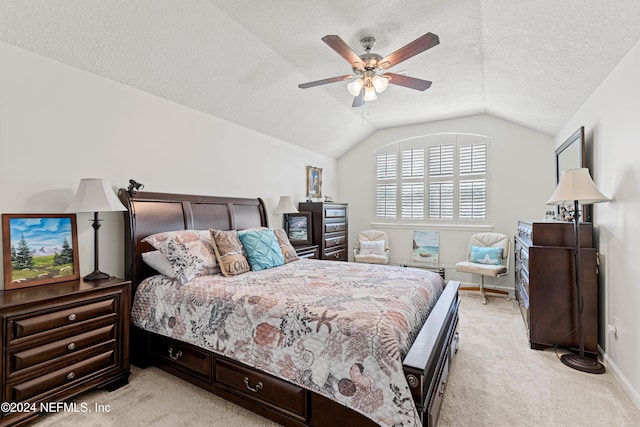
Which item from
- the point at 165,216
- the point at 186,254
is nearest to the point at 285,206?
the point at 165,216

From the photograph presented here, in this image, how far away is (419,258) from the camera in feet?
19.0

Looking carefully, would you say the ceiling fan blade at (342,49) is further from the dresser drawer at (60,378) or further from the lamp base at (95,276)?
the dresser drawer at (60,378)

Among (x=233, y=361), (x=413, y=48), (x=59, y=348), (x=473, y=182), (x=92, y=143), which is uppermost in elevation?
(x=413, y=48)

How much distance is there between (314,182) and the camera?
5.81 metres

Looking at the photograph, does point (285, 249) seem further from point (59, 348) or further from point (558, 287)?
point (558, 287)

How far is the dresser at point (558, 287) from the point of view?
9.29ft

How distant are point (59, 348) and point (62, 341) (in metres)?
0.04

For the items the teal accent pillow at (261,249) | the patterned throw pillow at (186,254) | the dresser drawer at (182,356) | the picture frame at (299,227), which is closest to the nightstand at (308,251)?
the picture frame at (299,227)

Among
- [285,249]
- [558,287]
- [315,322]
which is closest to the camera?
[315,322]

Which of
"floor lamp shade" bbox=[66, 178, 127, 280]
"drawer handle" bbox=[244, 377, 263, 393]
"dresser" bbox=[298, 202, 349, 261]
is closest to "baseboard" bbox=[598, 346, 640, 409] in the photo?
"drawer handle" bbox=[244, 377, 263, 393]

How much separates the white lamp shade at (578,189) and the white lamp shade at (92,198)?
3.75 m

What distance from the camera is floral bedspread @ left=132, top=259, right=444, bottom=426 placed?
1538 mm

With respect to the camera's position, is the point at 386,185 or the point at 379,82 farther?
the point at 386,185

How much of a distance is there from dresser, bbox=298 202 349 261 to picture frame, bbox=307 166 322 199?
474 mm
